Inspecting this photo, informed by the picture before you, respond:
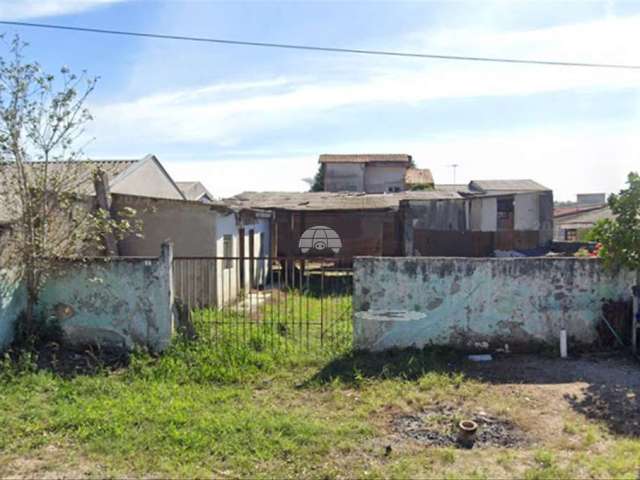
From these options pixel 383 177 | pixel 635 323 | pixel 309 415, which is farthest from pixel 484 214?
pixel 309 415

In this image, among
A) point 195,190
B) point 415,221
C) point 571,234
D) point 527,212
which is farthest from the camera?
point 571,234

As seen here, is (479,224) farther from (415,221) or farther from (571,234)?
(571,234)

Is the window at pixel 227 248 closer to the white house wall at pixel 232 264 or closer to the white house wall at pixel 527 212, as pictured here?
the white house wall at pixel 232 264

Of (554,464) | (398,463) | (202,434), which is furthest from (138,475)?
(554,464)

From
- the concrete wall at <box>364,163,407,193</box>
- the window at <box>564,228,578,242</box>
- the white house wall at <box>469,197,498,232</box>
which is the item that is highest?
the concrete wall at <box>364,163,407,193</box>

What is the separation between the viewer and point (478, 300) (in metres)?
7.27

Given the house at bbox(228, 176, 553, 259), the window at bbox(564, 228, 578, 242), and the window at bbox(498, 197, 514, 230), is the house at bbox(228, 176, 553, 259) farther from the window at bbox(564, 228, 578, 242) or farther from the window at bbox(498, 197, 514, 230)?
the window at bbox(564, 228, 578, 242)

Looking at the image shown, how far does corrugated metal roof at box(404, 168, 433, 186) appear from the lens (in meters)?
34.9

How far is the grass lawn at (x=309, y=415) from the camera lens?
14.1 ft

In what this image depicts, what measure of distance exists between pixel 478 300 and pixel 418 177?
3020 cm

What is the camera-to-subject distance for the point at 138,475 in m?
4.18

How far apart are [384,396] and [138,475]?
2852mm

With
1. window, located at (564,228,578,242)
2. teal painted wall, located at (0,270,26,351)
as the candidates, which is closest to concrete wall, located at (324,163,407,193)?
window, located at (564,228,578,242)

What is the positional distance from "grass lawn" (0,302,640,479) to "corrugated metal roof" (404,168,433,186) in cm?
2837
